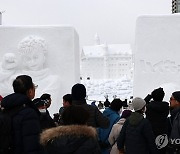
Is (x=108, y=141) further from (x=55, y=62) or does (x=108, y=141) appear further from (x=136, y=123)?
(x=55, y=62)

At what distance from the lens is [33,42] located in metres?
10.4

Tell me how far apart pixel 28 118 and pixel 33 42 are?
25.8ft

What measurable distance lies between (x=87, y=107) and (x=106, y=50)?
62966 millimetres

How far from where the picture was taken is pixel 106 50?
66312mm

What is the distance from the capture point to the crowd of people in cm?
229

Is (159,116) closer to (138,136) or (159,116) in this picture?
(159,116)

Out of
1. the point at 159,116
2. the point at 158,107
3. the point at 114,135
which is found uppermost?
the point at 158,107

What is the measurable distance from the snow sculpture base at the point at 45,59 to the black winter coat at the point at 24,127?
7518 mm

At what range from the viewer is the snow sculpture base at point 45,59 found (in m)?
10.4

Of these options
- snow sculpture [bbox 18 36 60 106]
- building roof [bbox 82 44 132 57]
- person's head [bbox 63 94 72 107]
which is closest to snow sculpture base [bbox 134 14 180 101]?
snow sculpture [bbox 18 36 60 106]

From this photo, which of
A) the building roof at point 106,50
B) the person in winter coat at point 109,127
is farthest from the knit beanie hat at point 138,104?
the building roof at point 106,50

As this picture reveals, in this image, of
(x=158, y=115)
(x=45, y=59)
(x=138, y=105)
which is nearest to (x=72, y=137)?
(x=138, y=105)

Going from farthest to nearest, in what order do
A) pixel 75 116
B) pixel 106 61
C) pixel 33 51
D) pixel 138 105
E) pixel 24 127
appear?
pixel 106 61 < pixel 33 51 < pixel 138 105 < pixel 24 127 < pixel 75 116

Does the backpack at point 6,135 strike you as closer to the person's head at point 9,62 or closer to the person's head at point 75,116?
the person's head at point 75,116
